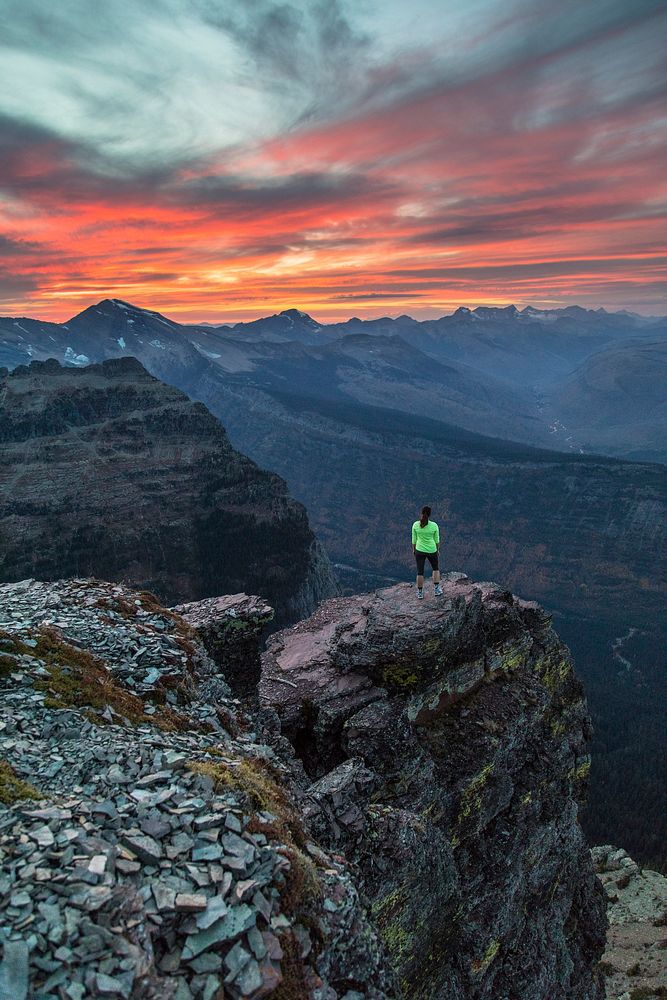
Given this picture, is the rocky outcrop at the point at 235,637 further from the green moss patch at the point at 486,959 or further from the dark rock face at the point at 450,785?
the green moss patch at the point at 486,959

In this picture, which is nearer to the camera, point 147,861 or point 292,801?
point 147,861

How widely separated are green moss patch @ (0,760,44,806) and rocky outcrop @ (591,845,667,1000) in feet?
230

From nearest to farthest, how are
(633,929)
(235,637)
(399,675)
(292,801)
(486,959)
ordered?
(292,801) < (235,637) < (486,959) < (399,675) < (633,929)

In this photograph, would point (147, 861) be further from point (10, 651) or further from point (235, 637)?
point (235, 637)

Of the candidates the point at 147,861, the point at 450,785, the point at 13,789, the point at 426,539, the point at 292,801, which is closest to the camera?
the point at 147,861

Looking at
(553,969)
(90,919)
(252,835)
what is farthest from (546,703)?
(90,919)

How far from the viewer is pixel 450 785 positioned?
30922 millimetres

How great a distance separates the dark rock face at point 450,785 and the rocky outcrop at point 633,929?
88.7 ft

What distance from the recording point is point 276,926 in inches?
435

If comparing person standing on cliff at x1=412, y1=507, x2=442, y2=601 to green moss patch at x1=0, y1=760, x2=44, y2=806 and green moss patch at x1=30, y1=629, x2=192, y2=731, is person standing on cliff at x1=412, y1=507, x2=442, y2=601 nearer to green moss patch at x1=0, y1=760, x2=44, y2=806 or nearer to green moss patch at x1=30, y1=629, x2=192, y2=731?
green moss patch at x1=30, y1=629, x2=192, y2=731

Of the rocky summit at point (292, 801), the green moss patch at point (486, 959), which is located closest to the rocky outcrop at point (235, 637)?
the rocky summit at point (292, 801)

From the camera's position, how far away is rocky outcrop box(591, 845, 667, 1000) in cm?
5891

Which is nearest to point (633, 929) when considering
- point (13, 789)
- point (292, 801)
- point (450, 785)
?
point (450, 785)

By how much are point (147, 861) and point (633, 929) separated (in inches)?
3475
